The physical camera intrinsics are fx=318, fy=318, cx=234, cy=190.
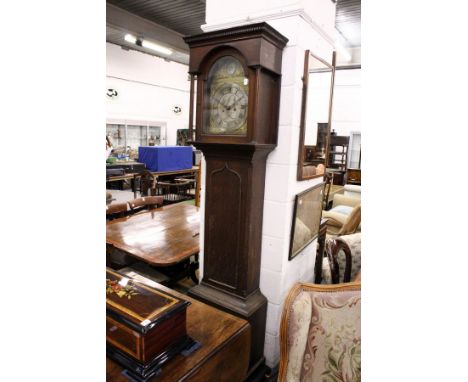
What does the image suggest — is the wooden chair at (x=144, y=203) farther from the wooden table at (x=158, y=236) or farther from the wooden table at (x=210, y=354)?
the wooden table at (x=210, y=354)

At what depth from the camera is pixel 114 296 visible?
1251 millimetres

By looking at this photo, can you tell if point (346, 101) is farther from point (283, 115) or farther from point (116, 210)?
point (283, 115)

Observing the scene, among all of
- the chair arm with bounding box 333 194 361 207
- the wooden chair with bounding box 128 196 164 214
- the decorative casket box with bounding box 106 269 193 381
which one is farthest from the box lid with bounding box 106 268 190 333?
the chair arm with bounding box 333 194 361 207

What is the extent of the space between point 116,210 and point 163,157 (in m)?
4.05

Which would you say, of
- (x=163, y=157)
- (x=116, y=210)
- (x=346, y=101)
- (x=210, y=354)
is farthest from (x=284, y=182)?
(x=346, y=101)

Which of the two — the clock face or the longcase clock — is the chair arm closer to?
the longcase clock

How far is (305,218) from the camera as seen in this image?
2.14 metres

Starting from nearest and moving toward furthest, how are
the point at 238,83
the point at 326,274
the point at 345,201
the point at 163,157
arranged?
the point at 238,83 → the point at 326,274 → the point at 345,201 → the point at 163,157

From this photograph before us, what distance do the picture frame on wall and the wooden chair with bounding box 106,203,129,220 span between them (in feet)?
7.19

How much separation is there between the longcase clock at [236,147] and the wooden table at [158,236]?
1.62 ft
